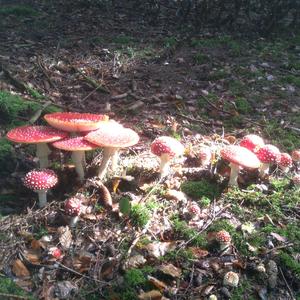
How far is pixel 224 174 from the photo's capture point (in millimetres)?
4531

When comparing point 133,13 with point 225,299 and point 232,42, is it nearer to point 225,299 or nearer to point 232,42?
point 232,42

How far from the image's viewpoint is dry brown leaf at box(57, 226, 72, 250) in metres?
3.68

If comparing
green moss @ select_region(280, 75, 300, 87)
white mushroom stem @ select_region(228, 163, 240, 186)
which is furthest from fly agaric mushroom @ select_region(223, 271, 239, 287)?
green moss @ select_region(280, 75, 300, 87)

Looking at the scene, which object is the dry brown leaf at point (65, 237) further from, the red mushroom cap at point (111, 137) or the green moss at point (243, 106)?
the green moss at point (243, 106)

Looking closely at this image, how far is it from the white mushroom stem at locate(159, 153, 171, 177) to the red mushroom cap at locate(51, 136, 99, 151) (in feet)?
2.58

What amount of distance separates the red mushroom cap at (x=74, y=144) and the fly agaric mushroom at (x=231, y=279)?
1.70m

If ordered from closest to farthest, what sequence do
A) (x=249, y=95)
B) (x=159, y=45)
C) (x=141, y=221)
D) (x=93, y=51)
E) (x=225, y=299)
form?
(x=225, y=299), (x=141, y=221), (x=249, y=95), (x=93, y=51), (x=159, y=45)

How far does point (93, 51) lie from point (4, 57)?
5.51 feet

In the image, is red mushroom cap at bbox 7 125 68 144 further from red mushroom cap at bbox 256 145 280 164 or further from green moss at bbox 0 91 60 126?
red mushroom cap at bbox 256 145 280 164

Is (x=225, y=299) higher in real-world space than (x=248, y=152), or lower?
lower

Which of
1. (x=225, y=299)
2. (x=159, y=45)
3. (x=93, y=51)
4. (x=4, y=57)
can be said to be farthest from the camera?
(x=159, y=45)

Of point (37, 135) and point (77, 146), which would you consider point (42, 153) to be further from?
point (77, 146)

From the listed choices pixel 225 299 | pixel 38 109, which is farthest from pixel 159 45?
pixel 225 299

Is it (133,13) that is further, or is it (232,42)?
→ (133,13)
